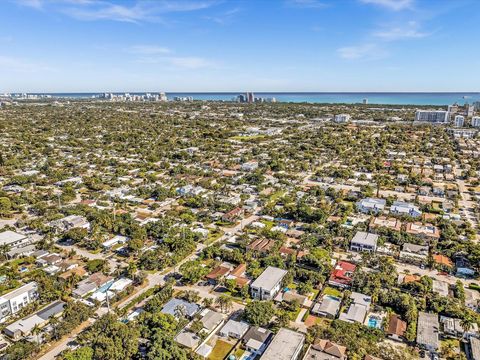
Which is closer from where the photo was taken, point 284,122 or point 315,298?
point 315,298

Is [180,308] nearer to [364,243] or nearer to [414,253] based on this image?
[364,243]

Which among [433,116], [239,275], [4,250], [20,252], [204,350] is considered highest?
[433,116]

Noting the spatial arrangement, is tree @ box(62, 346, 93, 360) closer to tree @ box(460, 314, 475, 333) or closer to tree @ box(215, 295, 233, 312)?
tree @ box(215, 295, 233, 312)

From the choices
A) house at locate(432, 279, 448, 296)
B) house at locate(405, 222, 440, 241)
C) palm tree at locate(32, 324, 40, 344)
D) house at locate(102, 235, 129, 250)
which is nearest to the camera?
palm tree at locate(32, 324, 40, 344)

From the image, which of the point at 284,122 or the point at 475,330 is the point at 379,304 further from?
the point at 284,122

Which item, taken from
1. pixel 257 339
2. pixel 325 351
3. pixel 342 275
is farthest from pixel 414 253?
pixel 257 339

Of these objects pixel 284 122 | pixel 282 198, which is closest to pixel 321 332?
pixel 282 198

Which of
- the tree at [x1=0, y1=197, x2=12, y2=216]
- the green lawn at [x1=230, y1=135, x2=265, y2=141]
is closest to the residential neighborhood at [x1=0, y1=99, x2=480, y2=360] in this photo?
the tree at [x1=0, y1=197, x2=12, y2=216]
